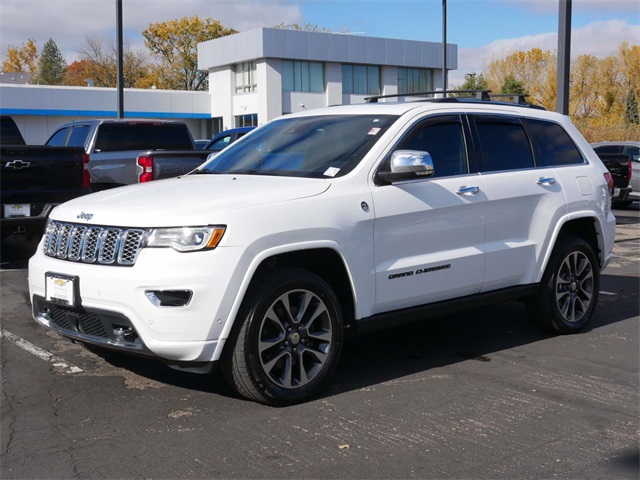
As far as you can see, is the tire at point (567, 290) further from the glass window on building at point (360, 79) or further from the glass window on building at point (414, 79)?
the glass window on building at point (414, 79)

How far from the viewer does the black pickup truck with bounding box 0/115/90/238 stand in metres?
10.1

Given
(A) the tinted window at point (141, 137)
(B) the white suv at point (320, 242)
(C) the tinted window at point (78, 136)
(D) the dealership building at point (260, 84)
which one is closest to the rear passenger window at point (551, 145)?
(B) the white suv at point (320, 242)

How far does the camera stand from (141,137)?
45.1 ft

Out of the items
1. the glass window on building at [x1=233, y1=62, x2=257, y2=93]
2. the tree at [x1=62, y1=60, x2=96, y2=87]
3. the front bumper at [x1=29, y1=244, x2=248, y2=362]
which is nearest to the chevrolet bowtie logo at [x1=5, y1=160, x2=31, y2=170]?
the front bumper at [x1=29, y1=244, x2=248, y2=362]

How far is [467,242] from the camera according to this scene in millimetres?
6238

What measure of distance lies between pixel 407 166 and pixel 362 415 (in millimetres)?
1668

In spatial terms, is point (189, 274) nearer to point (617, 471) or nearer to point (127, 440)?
point (127, 440)

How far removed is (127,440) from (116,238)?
1.19 metres

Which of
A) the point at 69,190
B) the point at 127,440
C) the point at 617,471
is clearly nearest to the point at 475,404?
the point at 617,471

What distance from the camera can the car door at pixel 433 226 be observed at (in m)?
5.69

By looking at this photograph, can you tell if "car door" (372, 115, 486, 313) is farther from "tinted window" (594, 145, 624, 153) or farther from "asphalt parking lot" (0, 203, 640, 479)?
"tinted window" (594, 145, 624, 153)

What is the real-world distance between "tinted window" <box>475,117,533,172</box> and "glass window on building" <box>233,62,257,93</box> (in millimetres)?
51065

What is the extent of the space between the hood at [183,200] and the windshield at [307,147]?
234 millimetres

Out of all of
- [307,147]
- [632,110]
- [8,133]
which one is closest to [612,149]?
[8,133]
